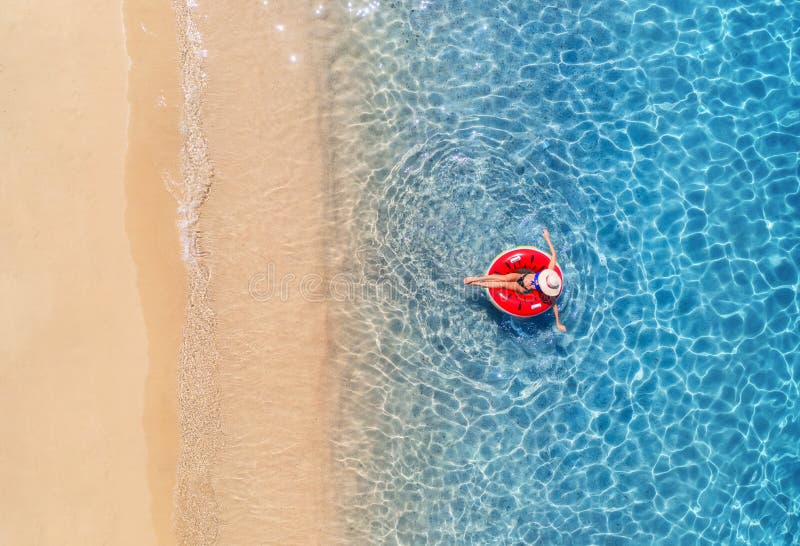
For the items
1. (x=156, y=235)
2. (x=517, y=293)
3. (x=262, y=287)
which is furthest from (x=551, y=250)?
(x=156, y=235)

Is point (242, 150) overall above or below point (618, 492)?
above

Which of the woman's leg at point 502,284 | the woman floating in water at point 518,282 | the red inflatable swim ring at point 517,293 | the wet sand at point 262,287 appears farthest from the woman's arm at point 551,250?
the wet sand at point 262,287

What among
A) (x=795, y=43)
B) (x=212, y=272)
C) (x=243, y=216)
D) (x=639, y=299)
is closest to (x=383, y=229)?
(x=243, y=216)

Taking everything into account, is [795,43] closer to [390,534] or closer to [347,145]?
[347,145]

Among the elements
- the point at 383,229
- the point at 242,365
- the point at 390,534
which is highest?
the point at 383,229

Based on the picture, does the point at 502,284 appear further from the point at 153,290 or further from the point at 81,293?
the point at 81,293

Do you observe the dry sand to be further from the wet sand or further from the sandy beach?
the wet sand
